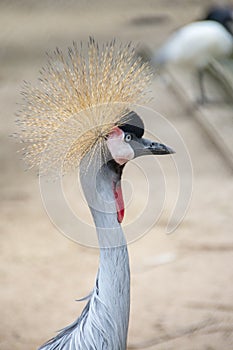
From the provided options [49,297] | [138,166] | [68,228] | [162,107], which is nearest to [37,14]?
[162,107]

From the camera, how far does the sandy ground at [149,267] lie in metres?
3.12

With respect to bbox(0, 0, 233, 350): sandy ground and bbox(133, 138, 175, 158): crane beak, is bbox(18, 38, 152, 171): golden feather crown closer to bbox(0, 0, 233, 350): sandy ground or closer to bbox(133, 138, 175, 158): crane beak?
bbox(133, 138, 175, 158): crane beak

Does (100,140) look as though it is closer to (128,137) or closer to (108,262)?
(128,137)

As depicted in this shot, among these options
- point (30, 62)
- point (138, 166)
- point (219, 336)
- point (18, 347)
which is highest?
point (30, 62)

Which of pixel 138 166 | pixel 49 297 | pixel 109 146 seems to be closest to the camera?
pixel 109 146

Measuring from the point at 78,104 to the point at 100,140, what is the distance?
0.39 feet

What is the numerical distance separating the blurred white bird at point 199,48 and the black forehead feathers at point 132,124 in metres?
3.13

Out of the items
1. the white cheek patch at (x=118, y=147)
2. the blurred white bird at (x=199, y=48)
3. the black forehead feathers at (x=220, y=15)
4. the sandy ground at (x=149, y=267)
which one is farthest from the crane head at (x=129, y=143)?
the black forehead feathers at (x=220, y=15)

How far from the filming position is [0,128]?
16.8ft

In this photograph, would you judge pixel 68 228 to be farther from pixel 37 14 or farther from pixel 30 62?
pixel 37 14

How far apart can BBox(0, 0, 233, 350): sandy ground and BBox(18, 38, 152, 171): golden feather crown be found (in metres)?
1.10

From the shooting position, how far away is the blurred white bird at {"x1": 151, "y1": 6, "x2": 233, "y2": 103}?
5.23 meters

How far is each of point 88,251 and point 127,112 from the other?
1644 mm

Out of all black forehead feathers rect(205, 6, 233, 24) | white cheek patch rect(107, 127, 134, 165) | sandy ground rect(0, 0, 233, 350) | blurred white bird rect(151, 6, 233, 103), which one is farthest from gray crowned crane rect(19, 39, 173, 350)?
black forehead feathers rect(205, 6, 233, 24)
